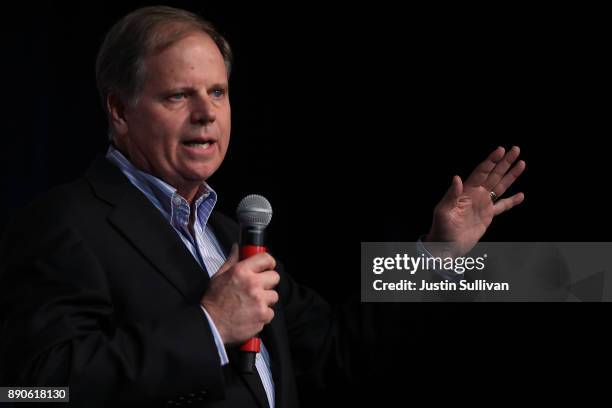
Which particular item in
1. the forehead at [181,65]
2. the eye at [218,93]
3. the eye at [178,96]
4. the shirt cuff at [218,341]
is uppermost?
the forehead at [181,65]

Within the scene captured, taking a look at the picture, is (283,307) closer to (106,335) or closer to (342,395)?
(106,335)

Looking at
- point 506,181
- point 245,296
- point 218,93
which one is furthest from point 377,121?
point 245,296

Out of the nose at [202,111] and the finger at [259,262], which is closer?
the finger at [259,262]

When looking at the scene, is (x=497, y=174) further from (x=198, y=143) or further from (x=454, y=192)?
(x=198, y=143)

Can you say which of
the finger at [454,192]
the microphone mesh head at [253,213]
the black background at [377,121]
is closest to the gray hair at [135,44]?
the microphone mesh head at [253,213]

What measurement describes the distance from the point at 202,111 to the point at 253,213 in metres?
0.34

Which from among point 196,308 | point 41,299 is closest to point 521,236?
point 196,308

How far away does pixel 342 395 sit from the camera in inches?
124

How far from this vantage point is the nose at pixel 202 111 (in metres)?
1.97

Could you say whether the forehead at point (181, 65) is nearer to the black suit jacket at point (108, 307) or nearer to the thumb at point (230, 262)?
the black suit jacket at point (108, 307)

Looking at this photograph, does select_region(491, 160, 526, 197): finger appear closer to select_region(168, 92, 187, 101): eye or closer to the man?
the man

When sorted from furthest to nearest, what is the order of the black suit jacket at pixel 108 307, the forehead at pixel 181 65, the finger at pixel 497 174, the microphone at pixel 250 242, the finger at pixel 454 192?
the finger at pixel 497 174
the finger at pixel 454 192
the forehead at pixel 181 65
the microphone at pixel 250 242
the black suit jacket at pixel 108 307

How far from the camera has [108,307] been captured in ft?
5.72

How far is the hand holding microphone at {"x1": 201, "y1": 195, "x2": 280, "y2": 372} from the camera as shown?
1685 millimetres
